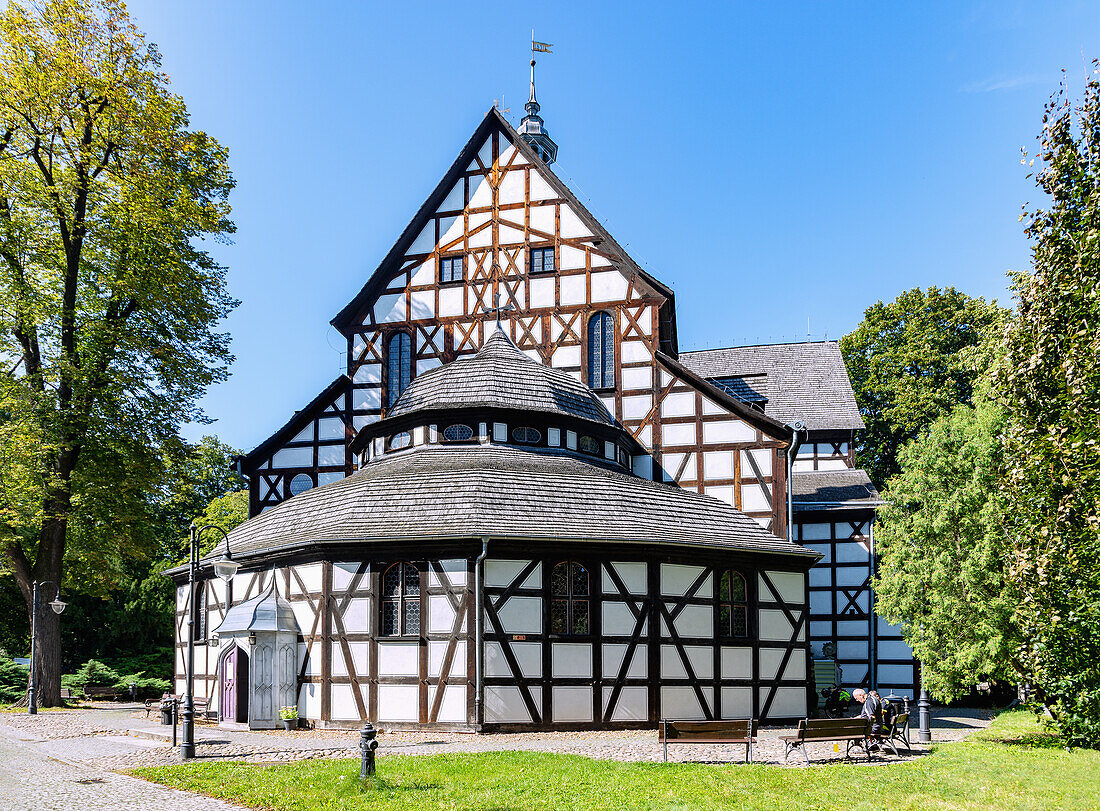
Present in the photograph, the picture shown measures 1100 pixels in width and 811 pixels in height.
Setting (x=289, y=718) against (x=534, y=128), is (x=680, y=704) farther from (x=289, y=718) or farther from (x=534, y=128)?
(x=534, y=128)

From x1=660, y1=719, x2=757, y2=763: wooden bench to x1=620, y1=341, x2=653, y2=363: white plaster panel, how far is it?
1358 cm

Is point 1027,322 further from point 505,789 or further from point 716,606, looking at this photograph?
point 505,789

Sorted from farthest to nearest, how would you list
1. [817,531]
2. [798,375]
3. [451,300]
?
[798,375], [817,531], [451,300]

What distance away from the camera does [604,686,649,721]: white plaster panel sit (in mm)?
21047

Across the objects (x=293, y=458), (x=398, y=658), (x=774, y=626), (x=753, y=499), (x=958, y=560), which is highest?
(x=293, y=458)

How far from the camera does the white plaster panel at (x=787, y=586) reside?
2341 cm

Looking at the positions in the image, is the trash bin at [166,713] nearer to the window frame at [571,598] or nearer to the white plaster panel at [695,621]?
the window frame at [571,598]

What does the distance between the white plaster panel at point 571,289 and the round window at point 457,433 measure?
5859mm

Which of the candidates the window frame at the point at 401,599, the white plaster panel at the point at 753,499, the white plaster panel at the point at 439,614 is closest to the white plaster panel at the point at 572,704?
the white plaster panel at the point at 439,614

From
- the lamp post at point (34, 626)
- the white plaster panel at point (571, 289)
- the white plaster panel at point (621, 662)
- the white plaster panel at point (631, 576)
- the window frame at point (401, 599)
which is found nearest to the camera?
the window frame at point (401, 599)

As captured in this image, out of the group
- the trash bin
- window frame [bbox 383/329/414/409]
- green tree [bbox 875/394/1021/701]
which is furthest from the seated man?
window frame [bbox 383/329/414/409]

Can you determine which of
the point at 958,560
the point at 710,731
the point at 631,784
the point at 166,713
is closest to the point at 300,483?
the point at 166,713

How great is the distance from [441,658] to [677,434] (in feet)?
34.4

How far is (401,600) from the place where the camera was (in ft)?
68.2
